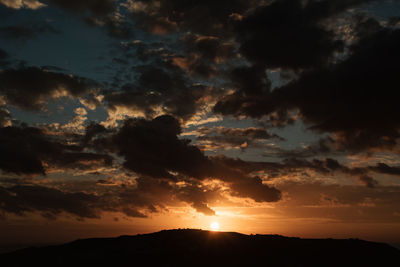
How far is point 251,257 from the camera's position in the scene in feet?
474

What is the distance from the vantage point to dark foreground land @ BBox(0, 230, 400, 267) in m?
144

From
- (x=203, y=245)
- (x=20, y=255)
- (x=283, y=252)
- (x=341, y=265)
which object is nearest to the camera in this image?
(x=341, y=265)

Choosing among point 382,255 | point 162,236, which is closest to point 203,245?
point 162,236

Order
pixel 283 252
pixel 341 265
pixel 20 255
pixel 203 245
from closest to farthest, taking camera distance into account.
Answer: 1. pixel 341 265
2. pixel 283 252
3. pixel 203 245
4. pixel 20 255

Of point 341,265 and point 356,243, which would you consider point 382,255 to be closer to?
point 356,243

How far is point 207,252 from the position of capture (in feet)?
497

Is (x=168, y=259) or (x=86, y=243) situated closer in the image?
(x=168, y=259)

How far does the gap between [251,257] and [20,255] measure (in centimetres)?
11874

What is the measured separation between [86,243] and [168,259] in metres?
57.5

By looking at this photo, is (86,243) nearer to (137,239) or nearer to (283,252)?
(137,239)

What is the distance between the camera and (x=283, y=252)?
5881 inches

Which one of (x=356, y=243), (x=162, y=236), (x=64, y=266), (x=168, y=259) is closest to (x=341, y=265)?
(x=356, y=243)

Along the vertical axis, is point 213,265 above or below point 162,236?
below

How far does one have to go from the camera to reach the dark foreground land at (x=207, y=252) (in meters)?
144
